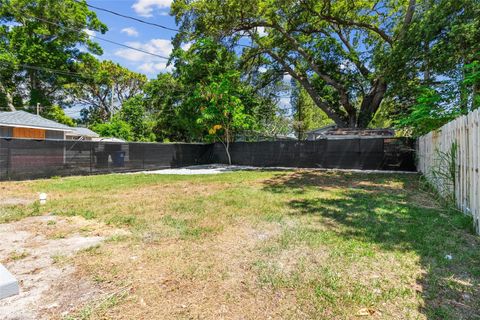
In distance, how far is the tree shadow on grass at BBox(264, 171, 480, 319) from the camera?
6.25 feet

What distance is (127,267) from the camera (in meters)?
2.43

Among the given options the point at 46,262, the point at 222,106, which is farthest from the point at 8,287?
the point at 222,106

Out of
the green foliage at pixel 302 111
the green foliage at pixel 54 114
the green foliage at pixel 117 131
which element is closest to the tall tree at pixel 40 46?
the green foliage at pixel 54 114

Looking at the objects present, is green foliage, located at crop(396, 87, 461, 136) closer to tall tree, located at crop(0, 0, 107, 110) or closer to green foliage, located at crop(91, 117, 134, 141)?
green foliage, located at crop(91, 117, 134, 141)

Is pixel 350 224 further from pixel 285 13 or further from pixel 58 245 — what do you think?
pixel 285 13

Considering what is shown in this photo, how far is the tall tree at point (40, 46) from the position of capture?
20.7 metres

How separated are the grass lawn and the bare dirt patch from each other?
14 cm

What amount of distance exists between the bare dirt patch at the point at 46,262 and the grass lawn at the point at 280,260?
0.14 metres

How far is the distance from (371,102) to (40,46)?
82.6ft

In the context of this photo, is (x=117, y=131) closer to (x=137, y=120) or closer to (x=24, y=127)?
(x=137, y=120)

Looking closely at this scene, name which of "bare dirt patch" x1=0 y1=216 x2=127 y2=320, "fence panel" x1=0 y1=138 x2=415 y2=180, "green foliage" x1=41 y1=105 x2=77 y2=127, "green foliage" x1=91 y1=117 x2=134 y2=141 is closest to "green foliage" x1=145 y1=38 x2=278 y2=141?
"fence panel" x1=0 y1=138 x2=415 y2=180

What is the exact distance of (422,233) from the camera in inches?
127

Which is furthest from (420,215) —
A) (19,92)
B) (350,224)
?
(19,92)

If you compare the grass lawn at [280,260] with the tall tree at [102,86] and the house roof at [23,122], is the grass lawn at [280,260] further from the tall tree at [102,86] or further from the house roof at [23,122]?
the tall tree at [102,86]
